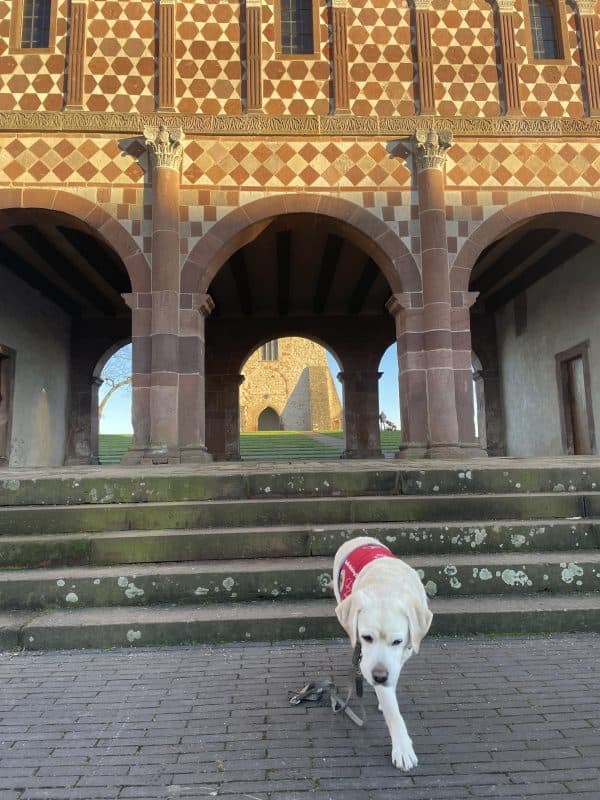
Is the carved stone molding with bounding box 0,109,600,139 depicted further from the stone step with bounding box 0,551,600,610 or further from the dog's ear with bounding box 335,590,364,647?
the dog's ear with bounding box 335,590,364,647

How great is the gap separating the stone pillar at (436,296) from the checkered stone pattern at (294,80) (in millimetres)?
1856

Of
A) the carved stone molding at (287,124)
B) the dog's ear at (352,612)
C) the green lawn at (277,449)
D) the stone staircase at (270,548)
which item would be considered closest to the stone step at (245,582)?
the stone staircase at (270,548)

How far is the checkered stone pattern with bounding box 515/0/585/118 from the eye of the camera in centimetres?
949

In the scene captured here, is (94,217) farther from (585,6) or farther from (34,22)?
(585,6)

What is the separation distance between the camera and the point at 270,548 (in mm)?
3943

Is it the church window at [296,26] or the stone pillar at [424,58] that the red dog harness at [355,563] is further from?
the church window at [296,26]

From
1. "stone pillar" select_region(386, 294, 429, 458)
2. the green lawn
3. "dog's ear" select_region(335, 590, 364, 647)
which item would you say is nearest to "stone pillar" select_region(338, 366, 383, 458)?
the green lawn

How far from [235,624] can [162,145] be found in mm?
7859

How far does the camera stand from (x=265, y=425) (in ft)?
138

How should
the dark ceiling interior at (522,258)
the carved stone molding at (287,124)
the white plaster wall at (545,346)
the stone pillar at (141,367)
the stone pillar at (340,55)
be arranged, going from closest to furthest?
1. the stone pillar at (141,367)
2. the carved stone molding at (287,124)
3. the stone pillar at (340,55)
4. the dark ceiling interior at (522,258)
5. the white plaster wall at (545,346)

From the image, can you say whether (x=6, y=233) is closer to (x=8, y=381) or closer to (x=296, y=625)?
(x=8, y=381)

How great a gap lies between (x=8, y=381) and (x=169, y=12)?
318 inches

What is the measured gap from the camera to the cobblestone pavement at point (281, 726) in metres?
1.89

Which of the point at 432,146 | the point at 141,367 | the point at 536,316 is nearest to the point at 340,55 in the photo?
the point at 432,146
